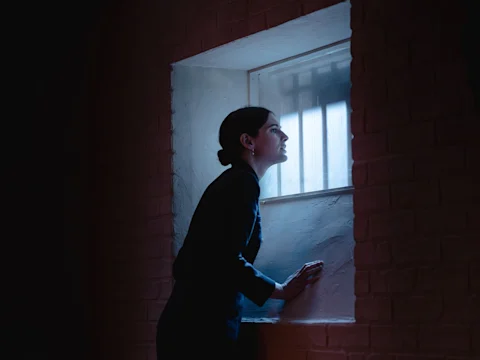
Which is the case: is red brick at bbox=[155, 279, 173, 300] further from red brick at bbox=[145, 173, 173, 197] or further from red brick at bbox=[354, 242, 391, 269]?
red brick at bbox=[354, 242, 391, 269]

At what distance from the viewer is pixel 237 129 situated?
3221 mm

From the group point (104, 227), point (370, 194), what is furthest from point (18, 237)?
point (370, 194)

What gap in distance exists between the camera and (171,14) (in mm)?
3633

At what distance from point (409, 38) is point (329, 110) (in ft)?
2.46

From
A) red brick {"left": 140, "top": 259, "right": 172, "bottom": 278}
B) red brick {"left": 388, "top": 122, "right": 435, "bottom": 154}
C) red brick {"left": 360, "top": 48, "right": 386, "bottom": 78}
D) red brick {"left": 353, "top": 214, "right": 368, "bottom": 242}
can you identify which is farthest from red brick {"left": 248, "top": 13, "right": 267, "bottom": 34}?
red brick {"left": 140, "top": 259, "right": 172, "bottom": 278}

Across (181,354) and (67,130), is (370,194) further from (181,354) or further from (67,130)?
(67,130)

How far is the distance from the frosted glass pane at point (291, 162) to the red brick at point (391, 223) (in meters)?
0.79

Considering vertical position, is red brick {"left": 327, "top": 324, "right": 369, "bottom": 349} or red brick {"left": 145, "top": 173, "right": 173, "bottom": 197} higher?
red brick {"left": 145, "top": 173, "right": 173, "bottom": 197}

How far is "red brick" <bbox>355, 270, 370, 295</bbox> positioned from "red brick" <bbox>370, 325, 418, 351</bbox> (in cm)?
12

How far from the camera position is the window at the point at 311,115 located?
333 centimetres

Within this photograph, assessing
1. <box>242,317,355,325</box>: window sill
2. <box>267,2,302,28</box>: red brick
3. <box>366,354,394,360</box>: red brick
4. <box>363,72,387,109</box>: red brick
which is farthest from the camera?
<box>267,2,302,28</box>: red brick

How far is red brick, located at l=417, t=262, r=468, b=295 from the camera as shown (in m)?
2.48

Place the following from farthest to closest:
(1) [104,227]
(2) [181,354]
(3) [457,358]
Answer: (1) [104,227], (2) [181,354], (3) [457,358]

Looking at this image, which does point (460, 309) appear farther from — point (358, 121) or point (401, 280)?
point (358, 121)
